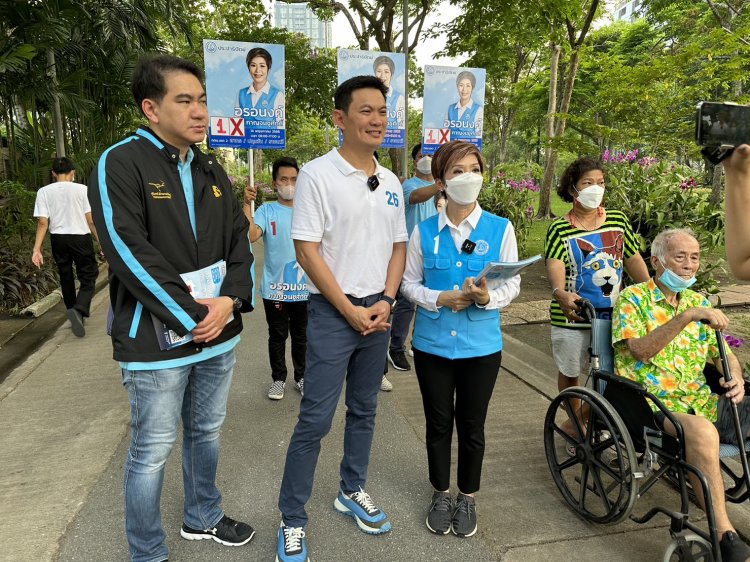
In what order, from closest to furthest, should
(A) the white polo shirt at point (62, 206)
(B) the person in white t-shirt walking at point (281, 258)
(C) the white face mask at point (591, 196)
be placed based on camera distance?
1. (C) the white face mask at point (591, 196)
2. (B) the person in white t-shirt walking at point (281, 258)
3. (A) the white polo shirt at point (62, 206)

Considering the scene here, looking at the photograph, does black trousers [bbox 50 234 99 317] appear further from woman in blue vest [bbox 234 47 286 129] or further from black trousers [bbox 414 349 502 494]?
black trousers [bbox 414 349 502 494]

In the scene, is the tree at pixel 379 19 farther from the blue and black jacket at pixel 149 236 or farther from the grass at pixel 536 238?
the blue and black jacket at pixel 149 236

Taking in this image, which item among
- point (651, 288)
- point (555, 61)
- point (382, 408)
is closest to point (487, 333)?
point (651, 288)

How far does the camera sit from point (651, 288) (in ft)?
8.95

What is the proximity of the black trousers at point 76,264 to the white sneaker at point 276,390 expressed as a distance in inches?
123

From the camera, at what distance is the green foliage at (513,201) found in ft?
30.8

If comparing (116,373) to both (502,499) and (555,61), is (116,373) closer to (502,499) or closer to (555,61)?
(502,499)

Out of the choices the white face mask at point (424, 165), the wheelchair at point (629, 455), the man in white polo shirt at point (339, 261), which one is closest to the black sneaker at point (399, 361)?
the white face mask at point (424, 165)

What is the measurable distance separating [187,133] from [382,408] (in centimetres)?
263

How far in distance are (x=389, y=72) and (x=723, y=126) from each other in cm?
633

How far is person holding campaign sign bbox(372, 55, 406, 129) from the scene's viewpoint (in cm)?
708

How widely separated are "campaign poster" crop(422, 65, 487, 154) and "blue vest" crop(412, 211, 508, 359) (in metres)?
4.84

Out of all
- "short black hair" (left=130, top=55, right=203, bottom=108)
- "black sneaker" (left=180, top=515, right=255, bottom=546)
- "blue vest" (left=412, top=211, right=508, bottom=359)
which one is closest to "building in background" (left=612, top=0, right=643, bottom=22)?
"blue vest" (left=412, top=211, right=508, bottom=359)

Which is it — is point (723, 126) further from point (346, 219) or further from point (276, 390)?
point (276, 390)
